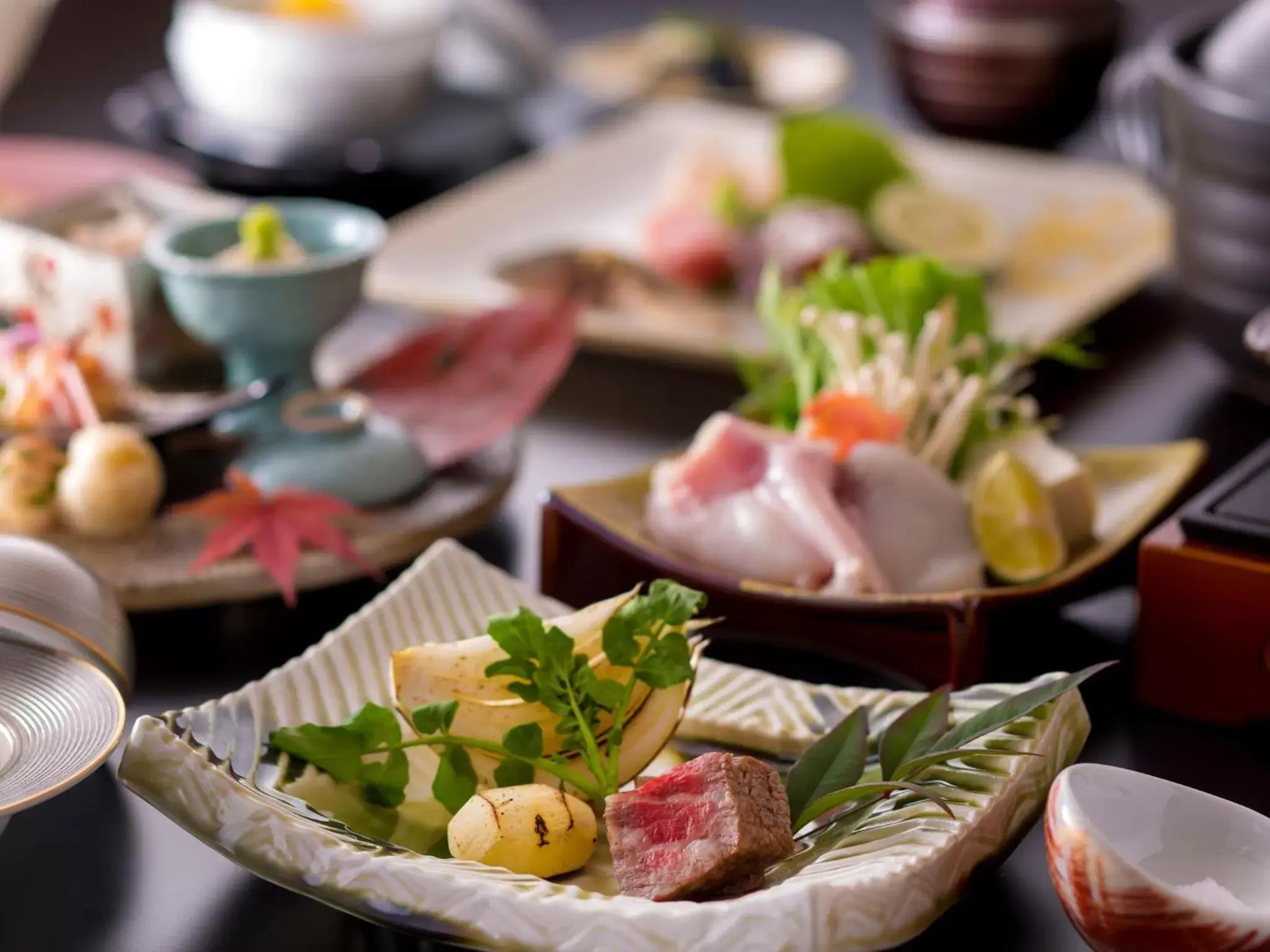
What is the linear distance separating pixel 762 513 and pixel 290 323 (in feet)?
1.28

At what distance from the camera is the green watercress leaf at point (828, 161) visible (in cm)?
165

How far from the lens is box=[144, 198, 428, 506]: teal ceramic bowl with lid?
1079mm

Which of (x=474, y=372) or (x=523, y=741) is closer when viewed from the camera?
(x=523, y=741)

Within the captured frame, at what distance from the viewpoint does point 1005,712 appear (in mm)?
718

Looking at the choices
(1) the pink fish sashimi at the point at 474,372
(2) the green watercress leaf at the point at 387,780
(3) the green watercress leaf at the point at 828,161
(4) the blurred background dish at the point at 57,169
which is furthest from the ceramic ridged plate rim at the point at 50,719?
(3) the green watercress leaf at the point at 828,161

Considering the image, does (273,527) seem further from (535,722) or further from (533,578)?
(535,722)

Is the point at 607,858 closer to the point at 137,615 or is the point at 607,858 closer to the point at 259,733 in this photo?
the point at 259,733

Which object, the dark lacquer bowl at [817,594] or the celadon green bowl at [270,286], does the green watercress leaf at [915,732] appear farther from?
the celadon green bowl at [270,286]

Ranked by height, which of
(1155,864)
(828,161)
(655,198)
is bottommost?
(655,198)

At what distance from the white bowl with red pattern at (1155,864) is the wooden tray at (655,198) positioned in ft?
2.06

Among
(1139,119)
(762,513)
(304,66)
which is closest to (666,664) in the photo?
(762,513)

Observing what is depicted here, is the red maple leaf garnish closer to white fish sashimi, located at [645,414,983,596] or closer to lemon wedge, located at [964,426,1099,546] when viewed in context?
white fish sashimi, located at [645,414,983,596]

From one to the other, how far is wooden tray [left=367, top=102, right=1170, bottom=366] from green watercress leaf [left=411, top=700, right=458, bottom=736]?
63cm

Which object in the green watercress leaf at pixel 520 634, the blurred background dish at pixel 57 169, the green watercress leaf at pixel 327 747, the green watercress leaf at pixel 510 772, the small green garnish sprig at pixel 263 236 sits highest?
the green watercress leaf at pixel 520 634
